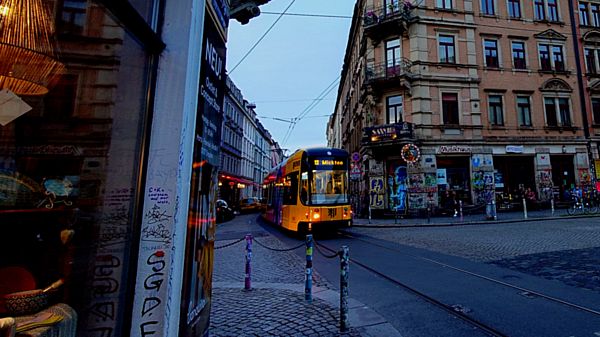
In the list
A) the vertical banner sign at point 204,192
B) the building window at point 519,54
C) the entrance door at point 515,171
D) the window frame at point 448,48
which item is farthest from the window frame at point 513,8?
the vertical banner sign at point 204,192

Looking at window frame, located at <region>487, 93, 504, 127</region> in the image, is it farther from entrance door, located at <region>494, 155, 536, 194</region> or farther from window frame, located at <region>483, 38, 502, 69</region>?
entrance door, located at <region>494, 155, 536, 194</region>

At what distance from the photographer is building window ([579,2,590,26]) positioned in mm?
22578

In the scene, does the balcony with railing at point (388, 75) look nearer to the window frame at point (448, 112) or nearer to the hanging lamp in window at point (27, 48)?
the window frame at point (448, 112)

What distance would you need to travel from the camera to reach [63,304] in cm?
182

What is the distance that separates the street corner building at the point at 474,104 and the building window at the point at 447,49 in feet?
0.25

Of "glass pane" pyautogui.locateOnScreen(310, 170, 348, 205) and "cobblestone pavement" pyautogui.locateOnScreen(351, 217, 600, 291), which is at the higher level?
"glass pane" pyautogui.locateOnScreen(310, 170, 348, 205)

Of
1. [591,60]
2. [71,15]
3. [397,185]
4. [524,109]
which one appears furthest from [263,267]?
[591,60]

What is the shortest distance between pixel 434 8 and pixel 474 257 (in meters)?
18.8

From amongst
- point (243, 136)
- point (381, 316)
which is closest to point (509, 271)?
point (381, 316)

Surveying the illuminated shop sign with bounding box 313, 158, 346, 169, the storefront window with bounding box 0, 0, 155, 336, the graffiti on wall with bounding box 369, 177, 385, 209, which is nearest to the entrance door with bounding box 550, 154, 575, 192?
the graffiti on wall with bounding box 369, 177, 385, 209

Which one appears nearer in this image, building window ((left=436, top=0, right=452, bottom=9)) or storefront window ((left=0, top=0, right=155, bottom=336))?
storefront window ((left=0, top=0, right=155, bottom=336))

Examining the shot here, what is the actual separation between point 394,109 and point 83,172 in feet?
→ 66.3

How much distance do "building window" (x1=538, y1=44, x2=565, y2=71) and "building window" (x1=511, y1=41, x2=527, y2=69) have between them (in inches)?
55.5

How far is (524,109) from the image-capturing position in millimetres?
20781
